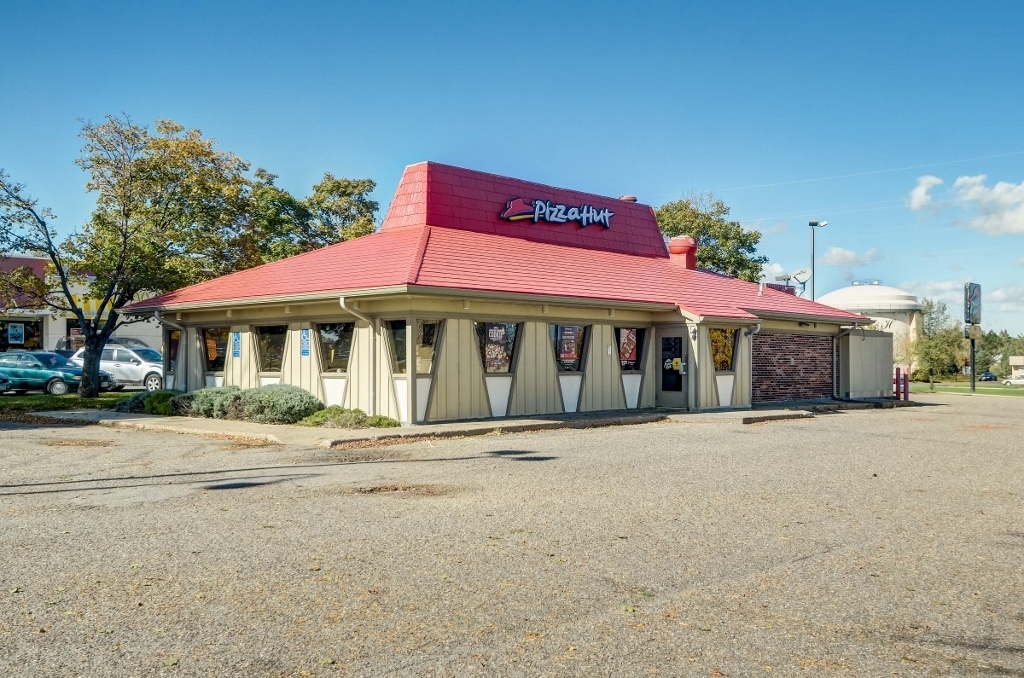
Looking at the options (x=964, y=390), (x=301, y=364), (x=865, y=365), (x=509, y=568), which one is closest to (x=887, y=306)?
(x=964, y=390)

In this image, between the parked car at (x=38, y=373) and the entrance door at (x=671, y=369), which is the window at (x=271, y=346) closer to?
the entrance door at (x=671, y=369)

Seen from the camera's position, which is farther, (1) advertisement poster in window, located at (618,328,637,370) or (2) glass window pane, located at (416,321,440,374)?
(1) advertisement poster in window, located at (618,328,637,370)

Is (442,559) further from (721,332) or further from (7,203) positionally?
(7,203)

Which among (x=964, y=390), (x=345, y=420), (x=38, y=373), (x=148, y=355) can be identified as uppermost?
(x=148, y=355)

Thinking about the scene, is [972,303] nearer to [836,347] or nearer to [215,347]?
[836,347]

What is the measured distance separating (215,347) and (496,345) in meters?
7.81

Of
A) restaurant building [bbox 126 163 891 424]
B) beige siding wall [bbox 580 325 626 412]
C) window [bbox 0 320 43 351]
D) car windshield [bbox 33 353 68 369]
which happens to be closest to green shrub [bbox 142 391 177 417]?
restaurant building [bbox 126 163 891 424]

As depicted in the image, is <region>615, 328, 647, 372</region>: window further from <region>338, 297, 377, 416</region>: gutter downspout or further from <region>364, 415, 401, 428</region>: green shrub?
<region>364, 415, 401, 428</region>: green shrub

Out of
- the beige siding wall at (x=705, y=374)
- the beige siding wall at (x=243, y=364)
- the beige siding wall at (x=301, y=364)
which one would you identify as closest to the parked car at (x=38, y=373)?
the beige siding wall at (x=243, y=364)

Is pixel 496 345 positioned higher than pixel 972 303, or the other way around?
pixel 972 303

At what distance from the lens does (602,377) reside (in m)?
20.8

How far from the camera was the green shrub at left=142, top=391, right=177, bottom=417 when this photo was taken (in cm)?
1983

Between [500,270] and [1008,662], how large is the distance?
15.3 meters

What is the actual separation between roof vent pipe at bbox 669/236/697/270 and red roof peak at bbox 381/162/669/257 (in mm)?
1077
